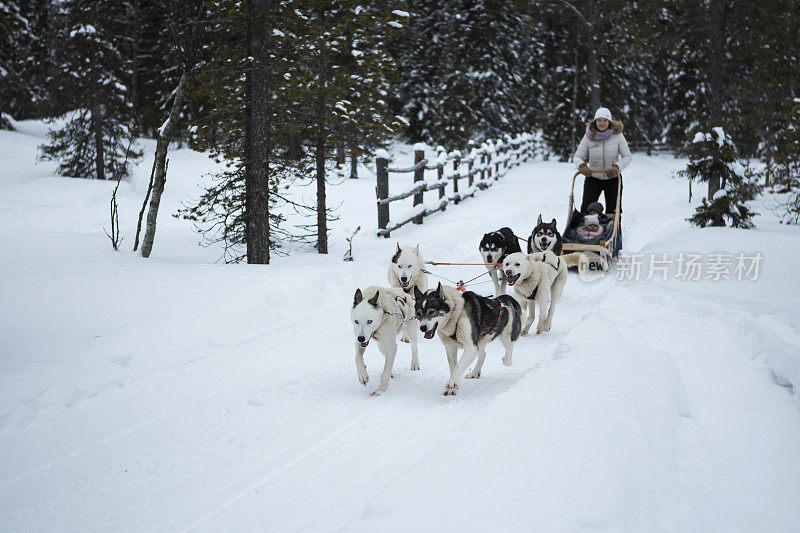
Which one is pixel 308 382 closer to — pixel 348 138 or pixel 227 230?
pixel 227 230

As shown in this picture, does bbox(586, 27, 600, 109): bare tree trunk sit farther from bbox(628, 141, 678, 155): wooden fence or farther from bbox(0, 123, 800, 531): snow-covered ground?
bbox(0, 123, 800, 531): snow-covered ground

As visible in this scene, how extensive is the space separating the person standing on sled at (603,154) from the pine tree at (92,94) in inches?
569

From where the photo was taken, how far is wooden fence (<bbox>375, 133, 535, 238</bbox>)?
12.2m

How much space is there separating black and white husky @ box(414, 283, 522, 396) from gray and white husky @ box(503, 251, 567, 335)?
1.03m

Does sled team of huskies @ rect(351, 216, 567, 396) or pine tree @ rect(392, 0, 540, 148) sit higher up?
pine tree @ rect(392, 0, 540, 148)

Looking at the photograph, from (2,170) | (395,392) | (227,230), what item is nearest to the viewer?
(395,392)

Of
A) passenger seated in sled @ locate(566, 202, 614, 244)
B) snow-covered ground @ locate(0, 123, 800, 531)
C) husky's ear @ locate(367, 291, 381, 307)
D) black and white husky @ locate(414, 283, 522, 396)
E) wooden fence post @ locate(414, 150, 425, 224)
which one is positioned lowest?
snow-covered ground @ locate(0, 123, 800, 531)

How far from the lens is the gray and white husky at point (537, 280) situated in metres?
6.05

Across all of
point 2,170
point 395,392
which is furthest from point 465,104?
point 395,392

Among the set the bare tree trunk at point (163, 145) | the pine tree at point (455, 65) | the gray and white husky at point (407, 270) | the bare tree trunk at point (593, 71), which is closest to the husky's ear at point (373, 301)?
the gray and white husky at point (407, 270)

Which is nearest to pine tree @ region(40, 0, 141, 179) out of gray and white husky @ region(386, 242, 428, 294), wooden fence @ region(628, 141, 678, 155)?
gray and white husky @ region(386, 242, 428, 294)

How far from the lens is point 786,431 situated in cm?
330

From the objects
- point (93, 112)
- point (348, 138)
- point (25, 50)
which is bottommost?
point (348, 138)

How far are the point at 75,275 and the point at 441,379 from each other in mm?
Result: 4944
